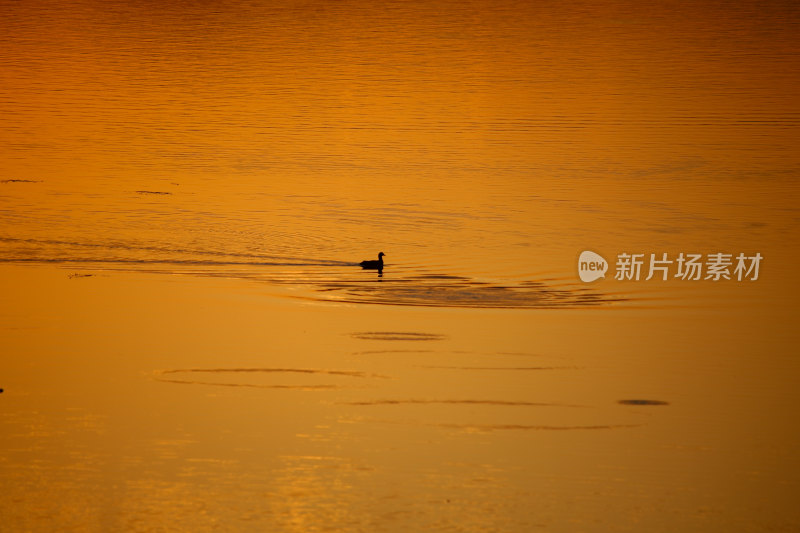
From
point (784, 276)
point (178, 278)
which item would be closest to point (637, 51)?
point (784, 276)

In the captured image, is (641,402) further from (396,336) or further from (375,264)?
(375,264)

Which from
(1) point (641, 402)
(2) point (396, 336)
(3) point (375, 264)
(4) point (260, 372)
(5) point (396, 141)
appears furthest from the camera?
(5) point (396, 141)

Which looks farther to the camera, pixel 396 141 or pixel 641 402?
pixel 396 141

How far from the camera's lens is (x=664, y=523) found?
923 cm

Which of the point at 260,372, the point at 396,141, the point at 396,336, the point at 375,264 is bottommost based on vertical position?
the point at 260,372

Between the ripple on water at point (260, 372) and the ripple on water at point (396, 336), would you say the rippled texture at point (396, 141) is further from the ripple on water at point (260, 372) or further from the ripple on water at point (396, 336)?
the ripple on water at point (260, 372)

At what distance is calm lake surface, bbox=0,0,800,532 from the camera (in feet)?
32.7

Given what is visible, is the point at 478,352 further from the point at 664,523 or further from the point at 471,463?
the point at 664,523

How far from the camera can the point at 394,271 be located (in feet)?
61.7

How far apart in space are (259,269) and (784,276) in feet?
23.5

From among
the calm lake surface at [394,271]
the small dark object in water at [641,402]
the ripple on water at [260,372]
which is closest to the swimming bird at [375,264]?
the calm lake surface at [394,271]

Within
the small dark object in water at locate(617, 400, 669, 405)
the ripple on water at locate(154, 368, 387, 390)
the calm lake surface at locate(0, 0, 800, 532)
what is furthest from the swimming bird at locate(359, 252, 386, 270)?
the small dark object in water at locate(617, 400, 669, 405)

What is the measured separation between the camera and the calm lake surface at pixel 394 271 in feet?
32.7

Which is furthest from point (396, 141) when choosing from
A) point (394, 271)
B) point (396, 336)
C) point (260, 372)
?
point (260, 372)
